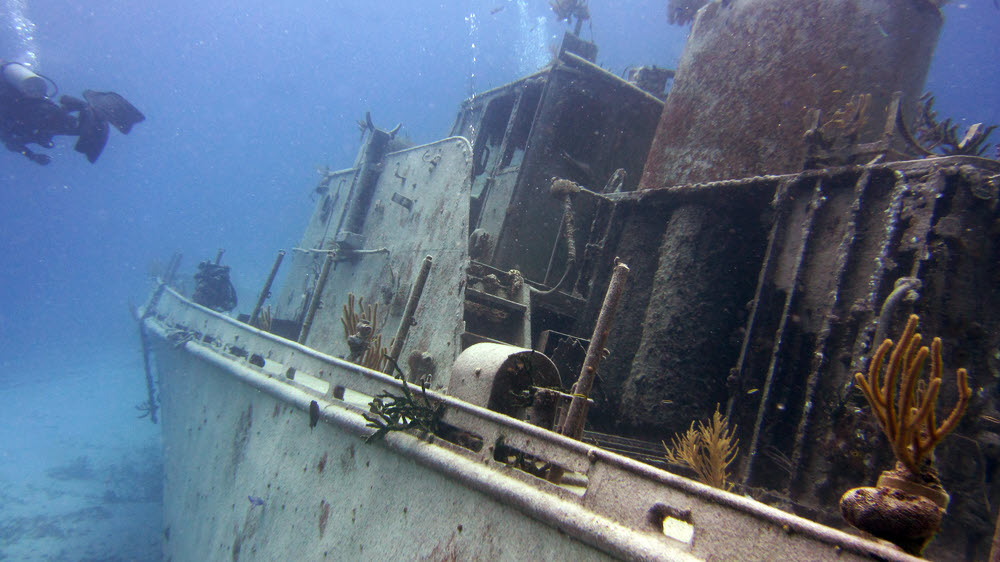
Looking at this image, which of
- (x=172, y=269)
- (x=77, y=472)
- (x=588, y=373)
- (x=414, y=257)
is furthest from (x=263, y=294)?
(x=77, y=472)

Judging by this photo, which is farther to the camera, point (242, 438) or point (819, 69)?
point (242, 438)

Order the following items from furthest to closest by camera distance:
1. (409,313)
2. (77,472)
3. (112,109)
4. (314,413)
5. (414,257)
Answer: (77,472) → (112,109) → (414,257) → (409,313) → (314,413)

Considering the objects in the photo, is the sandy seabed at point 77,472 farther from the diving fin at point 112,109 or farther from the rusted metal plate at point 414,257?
the diving fin at point 112,109

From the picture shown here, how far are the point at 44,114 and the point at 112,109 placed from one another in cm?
133

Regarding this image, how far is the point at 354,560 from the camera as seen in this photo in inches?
115

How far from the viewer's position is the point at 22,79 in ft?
33.3

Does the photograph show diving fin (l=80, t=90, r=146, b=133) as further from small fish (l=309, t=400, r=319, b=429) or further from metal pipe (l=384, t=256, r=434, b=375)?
small fish (l=309, t=400, r=319, b=429)

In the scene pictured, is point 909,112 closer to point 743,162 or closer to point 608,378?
point 743,162

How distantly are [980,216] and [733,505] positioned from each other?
2831mm

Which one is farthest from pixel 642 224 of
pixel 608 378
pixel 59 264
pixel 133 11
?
pixel 133 11

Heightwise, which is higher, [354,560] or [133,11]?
[133,11]

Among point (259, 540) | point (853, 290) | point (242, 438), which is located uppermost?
point (853, 290)

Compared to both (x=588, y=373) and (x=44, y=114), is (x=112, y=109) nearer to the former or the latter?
(x=44, y=114)

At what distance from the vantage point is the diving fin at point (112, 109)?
36.2 feet
